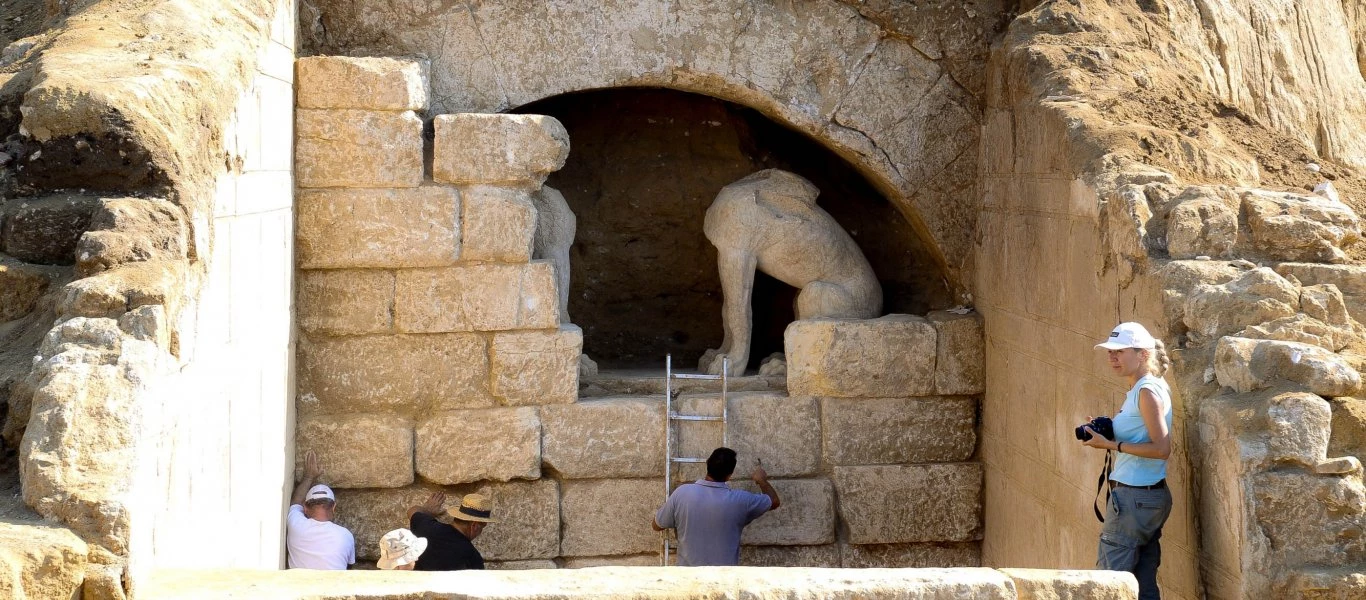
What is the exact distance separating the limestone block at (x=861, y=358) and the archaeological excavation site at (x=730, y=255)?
0.07 ft

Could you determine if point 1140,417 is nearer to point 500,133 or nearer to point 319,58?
point 500,133

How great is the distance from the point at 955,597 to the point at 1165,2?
3.91 meters

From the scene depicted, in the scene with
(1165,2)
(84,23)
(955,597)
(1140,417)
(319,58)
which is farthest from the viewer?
(1165,2)

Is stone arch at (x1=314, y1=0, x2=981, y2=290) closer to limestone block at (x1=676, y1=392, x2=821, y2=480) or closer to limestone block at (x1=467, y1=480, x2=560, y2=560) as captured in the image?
limestone block at (x1=676, y1=392, x2=821, y2=480)

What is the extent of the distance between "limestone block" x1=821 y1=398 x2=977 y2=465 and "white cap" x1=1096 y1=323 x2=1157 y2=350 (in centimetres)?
223

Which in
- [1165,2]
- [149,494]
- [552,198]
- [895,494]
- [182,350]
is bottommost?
[895,494]

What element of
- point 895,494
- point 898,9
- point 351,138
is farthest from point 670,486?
point 898,9

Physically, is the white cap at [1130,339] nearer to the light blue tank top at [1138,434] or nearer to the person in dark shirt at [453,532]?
the light blue tank top at [1138,434]

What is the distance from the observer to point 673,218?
7.31 metres

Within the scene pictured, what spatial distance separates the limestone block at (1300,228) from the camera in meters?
4.49

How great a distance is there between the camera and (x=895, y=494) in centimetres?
629

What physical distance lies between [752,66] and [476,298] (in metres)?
1.75

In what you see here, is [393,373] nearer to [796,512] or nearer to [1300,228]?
[796,512]

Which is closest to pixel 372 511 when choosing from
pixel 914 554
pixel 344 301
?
pixel 344 301
